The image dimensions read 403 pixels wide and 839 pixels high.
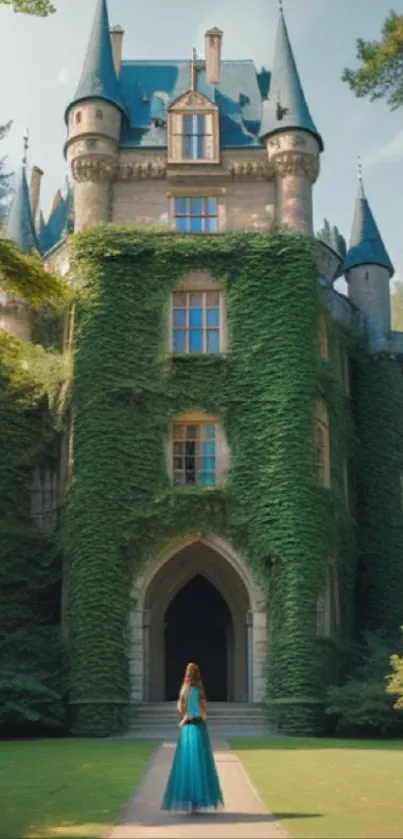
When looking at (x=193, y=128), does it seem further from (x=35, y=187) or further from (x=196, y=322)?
(x=35, y=187)

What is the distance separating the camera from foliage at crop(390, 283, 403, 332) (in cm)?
6700

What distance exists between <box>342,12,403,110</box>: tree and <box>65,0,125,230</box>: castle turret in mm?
20922

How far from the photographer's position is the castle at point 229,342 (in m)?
27.4

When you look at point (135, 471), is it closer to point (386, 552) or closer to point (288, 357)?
point (288, 357)

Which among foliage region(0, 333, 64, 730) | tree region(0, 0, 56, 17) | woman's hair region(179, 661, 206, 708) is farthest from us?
foliage region(0, 333, 64, 730)

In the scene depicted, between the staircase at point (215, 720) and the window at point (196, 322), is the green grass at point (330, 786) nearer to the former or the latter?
the staircase at point (215, 720)

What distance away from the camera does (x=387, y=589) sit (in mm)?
31922

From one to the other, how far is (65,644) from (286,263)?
495 inches

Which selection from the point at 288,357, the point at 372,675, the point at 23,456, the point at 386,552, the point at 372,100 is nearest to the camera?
the point at 372,100

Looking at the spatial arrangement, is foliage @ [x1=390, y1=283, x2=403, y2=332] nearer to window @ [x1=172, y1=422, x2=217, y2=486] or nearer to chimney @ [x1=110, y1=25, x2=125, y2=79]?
chimney @ [x1=110, y1=25, x2=125, y2=79]

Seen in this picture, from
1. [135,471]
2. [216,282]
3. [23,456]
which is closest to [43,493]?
[23,456]

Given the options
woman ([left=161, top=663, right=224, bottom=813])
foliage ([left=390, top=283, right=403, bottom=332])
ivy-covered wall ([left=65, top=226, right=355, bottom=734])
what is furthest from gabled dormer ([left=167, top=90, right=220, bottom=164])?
foliage ([left=390, top=283, right=403, bottom=332])

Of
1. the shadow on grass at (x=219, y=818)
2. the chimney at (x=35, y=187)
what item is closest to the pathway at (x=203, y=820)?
the shadow on grass at (x=219, y=818)

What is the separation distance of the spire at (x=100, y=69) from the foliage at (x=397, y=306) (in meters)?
36.7
